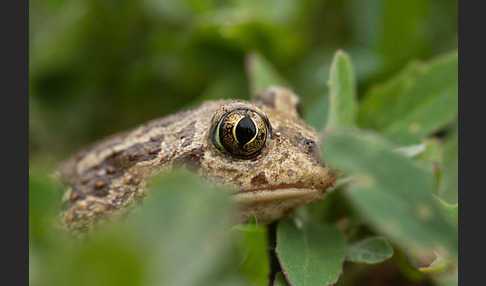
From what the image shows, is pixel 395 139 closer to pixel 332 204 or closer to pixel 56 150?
pixel 332 204

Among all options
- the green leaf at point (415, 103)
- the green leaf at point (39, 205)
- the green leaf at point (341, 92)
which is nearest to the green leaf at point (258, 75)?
the green leaf at point (415, 103)

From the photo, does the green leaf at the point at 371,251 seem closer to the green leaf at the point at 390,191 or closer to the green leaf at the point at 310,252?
the green leaf at the point at 310,252

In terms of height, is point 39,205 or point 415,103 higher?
point 415,103

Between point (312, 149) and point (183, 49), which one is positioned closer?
point (312, 149)

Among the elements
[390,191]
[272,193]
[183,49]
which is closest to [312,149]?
[272,193]

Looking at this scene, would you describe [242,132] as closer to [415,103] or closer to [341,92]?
[341,92]

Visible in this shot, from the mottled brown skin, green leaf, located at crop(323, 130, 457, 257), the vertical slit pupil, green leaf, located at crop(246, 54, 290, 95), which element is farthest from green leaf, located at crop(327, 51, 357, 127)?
green leaf, located at crop(323, 130, 457, 257)

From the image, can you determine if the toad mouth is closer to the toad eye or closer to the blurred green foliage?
the toad eye

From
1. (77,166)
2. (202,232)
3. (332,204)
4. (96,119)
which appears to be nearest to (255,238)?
(202,232)
